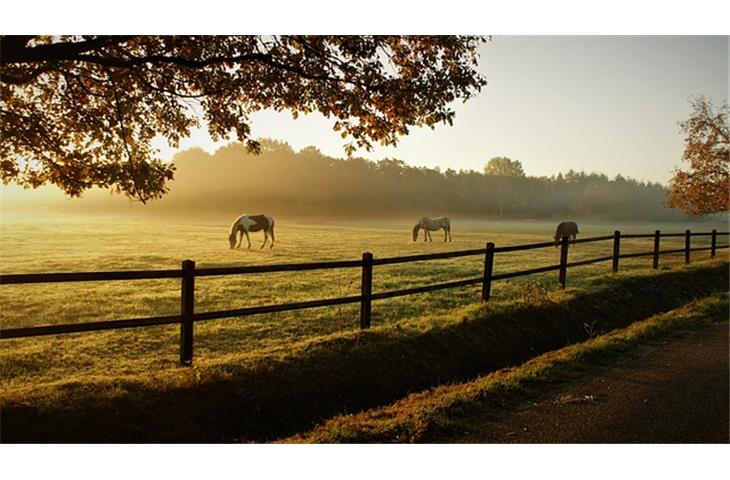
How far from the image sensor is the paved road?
4289mm

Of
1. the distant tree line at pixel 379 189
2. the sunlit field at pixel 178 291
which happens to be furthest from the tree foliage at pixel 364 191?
the sunlit field at pixel 178 291

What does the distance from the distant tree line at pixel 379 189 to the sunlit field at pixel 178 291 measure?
194cm

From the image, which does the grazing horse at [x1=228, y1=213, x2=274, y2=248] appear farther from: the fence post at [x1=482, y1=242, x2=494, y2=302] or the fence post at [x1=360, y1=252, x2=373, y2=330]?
the fence post at [x1=360, y1=252, x2=373, y2=330]

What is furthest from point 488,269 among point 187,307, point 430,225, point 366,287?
point 430,225

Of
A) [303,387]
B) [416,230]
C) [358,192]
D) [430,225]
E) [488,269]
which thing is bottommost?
[303,387]

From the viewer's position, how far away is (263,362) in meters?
6.02

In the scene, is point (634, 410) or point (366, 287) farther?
point (366, 287)

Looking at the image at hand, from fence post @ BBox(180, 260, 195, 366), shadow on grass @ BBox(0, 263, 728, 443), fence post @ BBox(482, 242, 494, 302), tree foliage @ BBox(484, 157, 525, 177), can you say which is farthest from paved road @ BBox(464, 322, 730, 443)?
tree foliage @ BBox(484, 157, 525, 177)

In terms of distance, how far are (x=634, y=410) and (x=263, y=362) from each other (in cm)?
396

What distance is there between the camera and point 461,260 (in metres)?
19.5

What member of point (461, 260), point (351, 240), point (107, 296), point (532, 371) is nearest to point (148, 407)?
point (532, 371)

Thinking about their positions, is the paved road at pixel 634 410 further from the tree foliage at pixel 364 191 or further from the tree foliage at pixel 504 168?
the tree foliage at pixel 504 168

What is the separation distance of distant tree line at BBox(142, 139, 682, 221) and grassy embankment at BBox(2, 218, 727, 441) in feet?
12.0

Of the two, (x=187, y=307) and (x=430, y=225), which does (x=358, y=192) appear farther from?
(x=187, y=307)
